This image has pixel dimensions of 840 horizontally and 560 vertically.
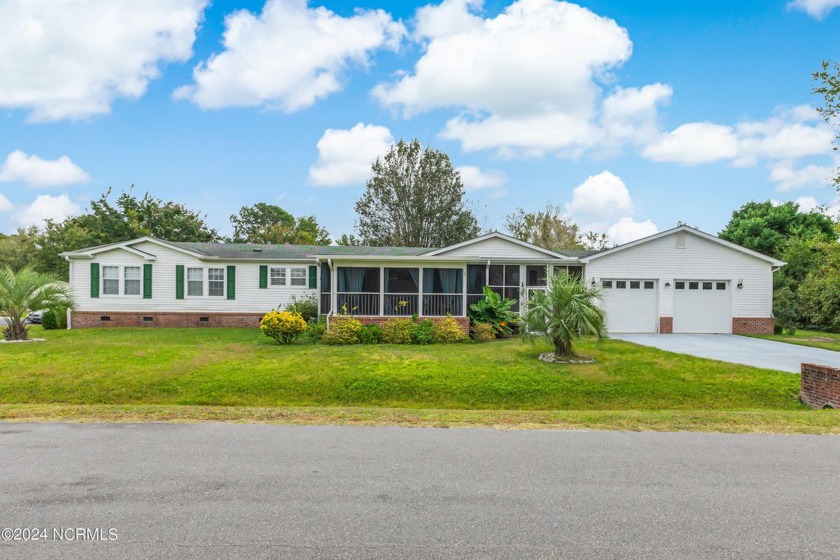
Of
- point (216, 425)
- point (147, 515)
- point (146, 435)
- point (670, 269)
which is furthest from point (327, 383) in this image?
point (670, 269)

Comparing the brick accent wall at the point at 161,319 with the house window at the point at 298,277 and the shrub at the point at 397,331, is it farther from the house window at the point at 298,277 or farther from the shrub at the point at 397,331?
the shrub at the point at 397,331

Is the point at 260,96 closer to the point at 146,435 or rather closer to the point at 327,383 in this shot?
the point at 327,383

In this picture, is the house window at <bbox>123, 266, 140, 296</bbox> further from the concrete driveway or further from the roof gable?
the concrete driveway

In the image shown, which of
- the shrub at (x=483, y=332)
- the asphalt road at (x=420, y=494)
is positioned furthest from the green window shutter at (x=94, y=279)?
the asphalt road at (x=420, y=494)

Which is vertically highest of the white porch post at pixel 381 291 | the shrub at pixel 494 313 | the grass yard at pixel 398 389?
the white porch post at pixel 381 291

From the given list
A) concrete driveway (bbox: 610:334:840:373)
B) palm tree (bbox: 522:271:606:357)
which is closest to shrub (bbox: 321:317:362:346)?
palm tree (bbox: 522:271:606:357)

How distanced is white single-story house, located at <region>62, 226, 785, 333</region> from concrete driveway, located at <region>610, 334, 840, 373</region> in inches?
63.1

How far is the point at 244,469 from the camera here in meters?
4.55

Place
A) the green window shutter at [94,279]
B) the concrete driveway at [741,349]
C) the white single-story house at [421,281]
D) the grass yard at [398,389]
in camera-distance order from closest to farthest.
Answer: the grass yard at [398,389]
the concrete driveway at [741,349]
the white single-story house at [421,281]
the green window shutter at [94,279]

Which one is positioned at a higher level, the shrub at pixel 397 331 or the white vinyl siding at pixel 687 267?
the white vinyl siding at pixel 687 267

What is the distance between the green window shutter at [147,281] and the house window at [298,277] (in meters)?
5.66

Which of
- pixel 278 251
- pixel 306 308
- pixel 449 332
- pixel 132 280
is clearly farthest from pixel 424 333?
pixel 132 280

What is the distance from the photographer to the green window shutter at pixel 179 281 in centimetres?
1977

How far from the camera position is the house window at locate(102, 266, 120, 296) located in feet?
64.1
